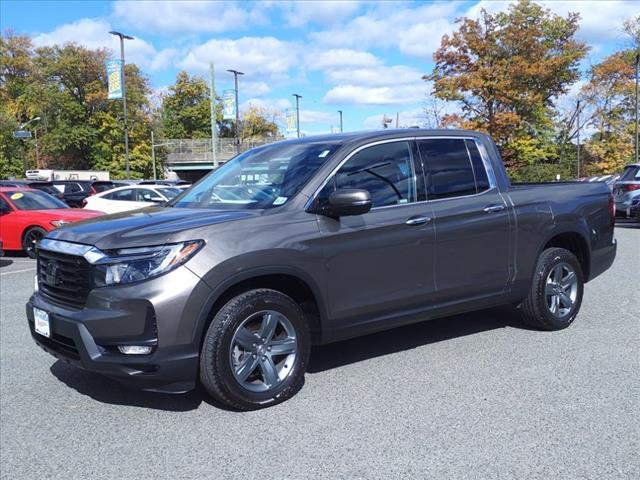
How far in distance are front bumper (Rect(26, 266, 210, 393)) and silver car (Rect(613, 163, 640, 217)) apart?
15438mm

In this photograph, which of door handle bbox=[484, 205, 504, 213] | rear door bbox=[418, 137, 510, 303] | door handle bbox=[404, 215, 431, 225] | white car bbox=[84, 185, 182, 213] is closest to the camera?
door handle bbox=[404, 215, 431, 225]

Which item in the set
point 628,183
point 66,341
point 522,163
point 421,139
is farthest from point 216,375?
point 522,163

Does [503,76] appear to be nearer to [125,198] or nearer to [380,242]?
[125,198]

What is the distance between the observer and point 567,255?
18.7ft

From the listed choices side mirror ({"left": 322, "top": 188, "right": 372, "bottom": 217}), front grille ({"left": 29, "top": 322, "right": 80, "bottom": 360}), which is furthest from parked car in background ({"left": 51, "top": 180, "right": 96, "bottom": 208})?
side mirror ({"left": 322, "top": 188, "right": 372, "bottom": 217})

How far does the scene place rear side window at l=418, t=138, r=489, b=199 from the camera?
4.90 metres

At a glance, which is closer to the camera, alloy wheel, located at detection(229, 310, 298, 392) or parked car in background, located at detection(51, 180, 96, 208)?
alloy wheel, located at detection(229, 310, 298, 392)

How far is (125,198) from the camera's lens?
19375mm

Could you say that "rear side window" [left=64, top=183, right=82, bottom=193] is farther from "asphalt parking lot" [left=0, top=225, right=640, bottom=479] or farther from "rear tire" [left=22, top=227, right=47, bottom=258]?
"asphalt parking lot" [left=0, top=225, right=640, bottom=479]

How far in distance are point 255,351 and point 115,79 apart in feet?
118

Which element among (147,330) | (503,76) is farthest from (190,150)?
(147,330)

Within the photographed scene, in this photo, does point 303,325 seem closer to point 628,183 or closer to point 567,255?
point 567,255

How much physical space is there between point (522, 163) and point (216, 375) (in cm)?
4085

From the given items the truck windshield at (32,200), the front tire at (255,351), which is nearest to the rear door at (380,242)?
the front tire at (255,351)
